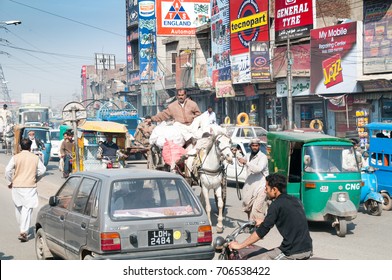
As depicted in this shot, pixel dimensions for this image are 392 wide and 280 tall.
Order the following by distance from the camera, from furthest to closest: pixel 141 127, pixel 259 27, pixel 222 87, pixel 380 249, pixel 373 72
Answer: pixel 222 87, pixel 259 27, pixel 373 72, pixel 141 127, pixel 380 249

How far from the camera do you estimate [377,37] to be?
88.3ft

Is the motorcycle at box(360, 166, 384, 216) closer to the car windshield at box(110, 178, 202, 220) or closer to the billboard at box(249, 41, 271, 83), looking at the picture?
the car windshield at box(110, 178, 202, 220)

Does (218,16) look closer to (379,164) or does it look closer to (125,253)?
(379,164)

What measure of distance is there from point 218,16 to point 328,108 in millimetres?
15175

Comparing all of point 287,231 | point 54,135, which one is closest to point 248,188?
point 287,231

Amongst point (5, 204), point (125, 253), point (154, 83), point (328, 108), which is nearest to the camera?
point (125, 253)

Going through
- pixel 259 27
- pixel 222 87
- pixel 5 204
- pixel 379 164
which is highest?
pixel 259 27

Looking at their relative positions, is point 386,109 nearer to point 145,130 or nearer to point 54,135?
point 145,130

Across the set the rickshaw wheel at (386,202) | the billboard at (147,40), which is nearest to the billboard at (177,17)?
the billboard at (147,40)

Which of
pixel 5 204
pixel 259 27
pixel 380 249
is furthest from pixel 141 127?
pixel 259 27

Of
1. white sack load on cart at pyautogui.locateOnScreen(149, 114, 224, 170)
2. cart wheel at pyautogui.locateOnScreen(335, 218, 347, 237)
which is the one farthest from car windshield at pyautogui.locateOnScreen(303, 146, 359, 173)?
white sack load on cart at pyautogui.locateOnScreen(149, 114, 224, 170)

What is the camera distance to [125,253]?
21.8 feet

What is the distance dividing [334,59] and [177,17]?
30777 millimetres

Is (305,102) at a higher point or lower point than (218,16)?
lower
